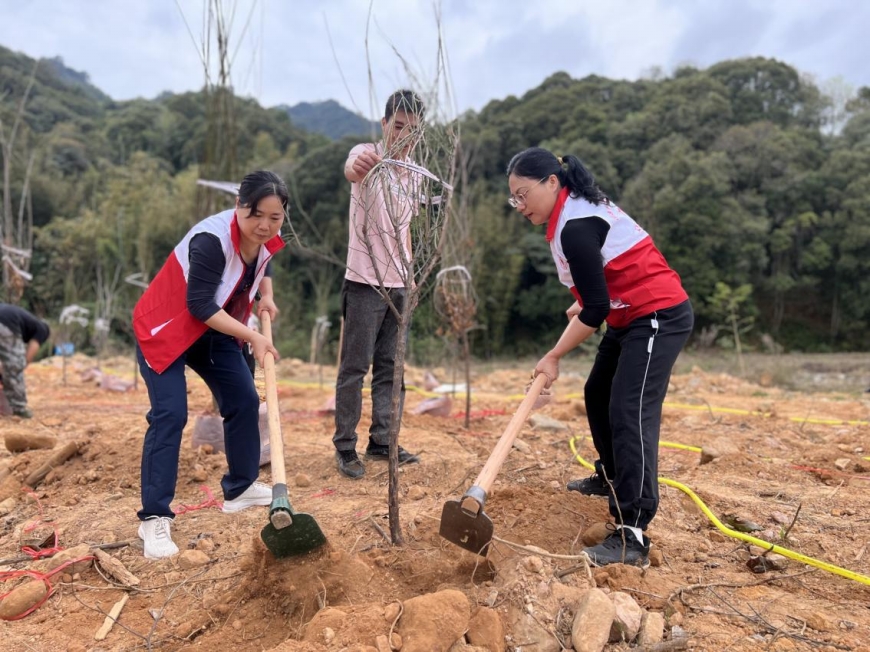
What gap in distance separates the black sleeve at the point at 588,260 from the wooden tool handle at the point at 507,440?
0.33m

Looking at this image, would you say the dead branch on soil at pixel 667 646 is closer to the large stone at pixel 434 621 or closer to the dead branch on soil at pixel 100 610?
the large stone at pixel 434 621

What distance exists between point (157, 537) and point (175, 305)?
34.8 inches

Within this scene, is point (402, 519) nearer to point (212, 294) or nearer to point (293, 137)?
point (212, 294)

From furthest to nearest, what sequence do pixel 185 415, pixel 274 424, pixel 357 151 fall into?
pixel 357 151, pixel 185 415, pixel 274 424

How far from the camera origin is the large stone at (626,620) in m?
1.67

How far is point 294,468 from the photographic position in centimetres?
325

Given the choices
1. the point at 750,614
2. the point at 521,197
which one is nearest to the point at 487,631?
the point at 750,614

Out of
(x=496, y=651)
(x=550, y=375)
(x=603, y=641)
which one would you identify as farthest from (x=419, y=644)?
(x=550, y=375)

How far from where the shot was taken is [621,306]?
7.26ft

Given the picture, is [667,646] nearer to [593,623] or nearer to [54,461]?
[593,623]

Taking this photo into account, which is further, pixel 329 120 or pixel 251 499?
pixel 329 120

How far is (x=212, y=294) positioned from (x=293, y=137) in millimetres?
29381

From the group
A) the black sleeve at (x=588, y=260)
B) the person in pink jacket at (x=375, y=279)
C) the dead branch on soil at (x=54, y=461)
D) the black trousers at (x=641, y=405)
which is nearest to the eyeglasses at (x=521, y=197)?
the black sleeve at (x=588, y=260)

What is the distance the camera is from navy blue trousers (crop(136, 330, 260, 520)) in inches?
92.0
